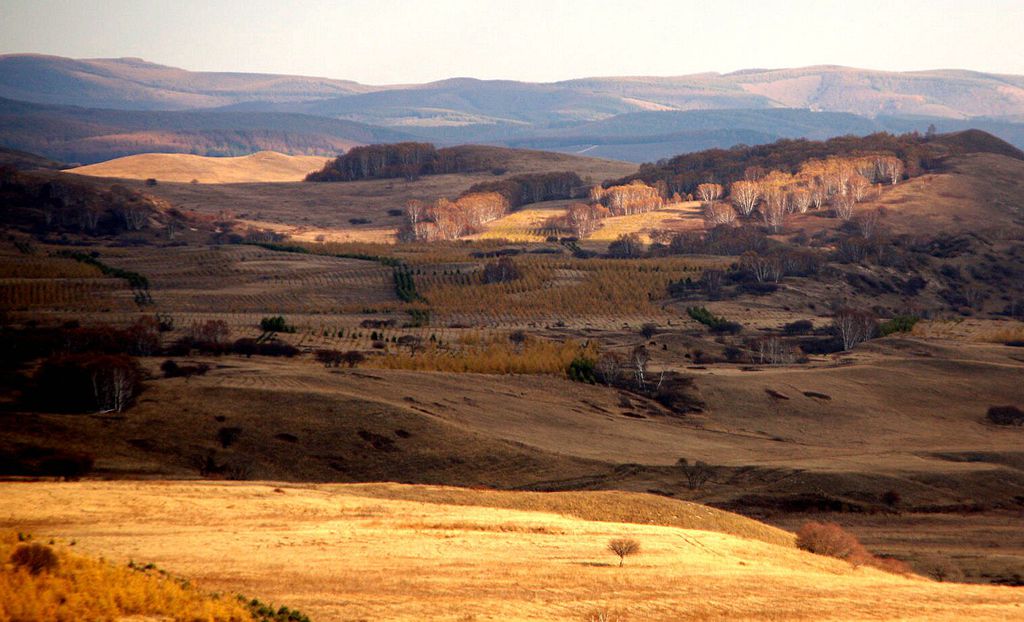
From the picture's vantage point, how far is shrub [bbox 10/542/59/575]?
22.3m

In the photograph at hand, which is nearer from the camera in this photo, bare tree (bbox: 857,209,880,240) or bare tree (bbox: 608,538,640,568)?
bare tree (bbox: 608,538,640,568)

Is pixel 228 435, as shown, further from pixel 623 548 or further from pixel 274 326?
pixel 274 326

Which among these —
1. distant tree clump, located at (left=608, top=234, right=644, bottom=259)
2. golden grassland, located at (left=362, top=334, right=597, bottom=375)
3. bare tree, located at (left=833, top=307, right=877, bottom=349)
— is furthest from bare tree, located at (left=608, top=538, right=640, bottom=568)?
distant tree clump, located at (left=608, top=234, right=644, bottom=259)

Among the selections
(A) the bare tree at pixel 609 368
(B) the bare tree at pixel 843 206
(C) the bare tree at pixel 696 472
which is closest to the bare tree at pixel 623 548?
(C) the bare tree at pixel 696 472

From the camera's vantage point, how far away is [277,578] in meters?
28.1

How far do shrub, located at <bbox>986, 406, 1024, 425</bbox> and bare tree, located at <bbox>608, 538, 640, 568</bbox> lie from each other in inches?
1910

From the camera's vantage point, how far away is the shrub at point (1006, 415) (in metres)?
72.4

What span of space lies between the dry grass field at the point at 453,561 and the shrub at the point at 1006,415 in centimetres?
4113

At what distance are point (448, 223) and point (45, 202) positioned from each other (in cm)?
6249

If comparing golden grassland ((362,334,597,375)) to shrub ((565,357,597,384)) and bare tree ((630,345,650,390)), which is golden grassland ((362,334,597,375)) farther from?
bare tree ((630,345,650,390))

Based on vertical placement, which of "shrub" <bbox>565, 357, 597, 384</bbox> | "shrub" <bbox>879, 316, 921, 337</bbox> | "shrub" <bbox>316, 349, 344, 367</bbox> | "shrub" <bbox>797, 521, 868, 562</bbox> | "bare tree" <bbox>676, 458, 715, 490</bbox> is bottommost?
"shrub" <bbox>879, 316, 921, 337</bbox>

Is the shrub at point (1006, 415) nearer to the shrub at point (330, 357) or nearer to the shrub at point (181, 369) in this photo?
the shrub at point (330, 357)

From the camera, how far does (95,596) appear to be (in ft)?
73.0

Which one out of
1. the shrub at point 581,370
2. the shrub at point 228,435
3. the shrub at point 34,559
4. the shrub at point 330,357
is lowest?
the shrub at point 581,370
